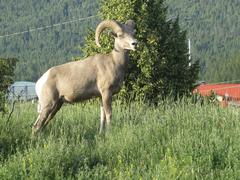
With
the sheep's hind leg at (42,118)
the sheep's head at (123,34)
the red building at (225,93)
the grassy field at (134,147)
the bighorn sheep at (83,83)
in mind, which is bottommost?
the red building at (225,93)

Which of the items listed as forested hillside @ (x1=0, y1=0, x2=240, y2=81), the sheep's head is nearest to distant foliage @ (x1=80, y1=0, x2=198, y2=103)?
the sheep's head

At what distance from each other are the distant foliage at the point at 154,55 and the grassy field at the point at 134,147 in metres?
1.50

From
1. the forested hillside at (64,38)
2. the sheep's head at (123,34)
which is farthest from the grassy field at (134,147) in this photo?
the forested hillside at (64,38)

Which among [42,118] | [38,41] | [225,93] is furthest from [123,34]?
Answer: [38,41]

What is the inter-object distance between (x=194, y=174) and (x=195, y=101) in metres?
5.80

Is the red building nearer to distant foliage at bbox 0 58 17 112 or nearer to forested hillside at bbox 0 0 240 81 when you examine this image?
distant foliage at bbox 0 58 17 112

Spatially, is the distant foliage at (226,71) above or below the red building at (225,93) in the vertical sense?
below

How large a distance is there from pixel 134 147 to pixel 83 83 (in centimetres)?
243

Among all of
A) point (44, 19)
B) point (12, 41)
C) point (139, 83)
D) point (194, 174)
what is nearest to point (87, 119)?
point (139, 83)

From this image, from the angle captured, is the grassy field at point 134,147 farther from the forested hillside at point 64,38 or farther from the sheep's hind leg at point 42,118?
the forested hillside at point 64,38

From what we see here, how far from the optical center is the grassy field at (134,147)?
9.29m

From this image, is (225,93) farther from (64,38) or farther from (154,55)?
(64,38)

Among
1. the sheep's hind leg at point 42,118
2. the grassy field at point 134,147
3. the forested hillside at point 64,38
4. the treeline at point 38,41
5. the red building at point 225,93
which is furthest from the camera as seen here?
the treeline at point 38,41

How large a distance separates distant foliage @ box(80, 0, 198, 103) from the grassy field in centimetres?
150
